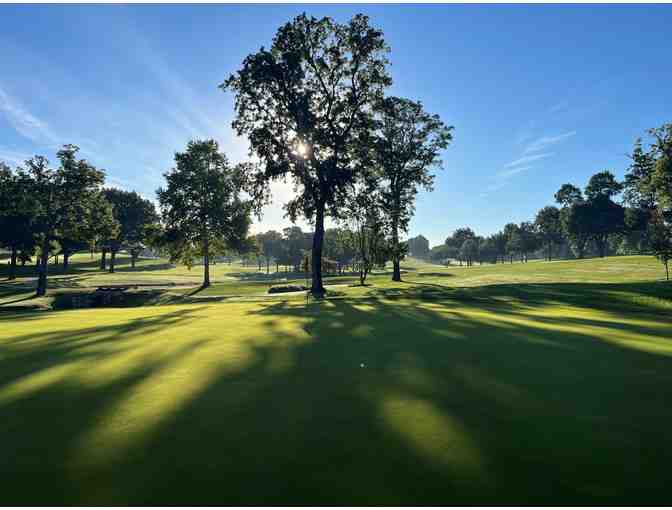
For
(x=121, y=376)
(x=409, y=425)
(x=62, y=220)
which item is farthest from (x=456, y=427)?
(x=62, y=220)

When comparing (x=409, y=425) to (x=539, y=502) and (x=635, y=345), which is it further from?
(x=635, y=345)

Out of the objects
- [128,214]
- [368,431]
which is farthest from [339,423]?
[128,214]

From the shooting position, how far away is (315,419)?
4.61 meters

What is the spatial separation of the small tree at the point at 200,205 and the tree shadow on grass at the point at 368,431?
4868cm

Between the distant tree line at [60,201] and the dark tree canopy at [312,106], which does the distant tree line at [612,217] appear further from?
the distant tree line at [60,201]

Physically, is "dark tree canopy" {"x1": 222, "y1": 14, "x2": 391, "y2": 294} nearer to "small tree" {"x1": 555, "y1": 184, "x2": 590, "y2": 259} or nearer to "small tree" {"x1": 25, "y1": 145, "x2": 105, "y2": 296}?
"small tree" {"x1": 25, "y1": 145, "x2": 105, "y2": 296}

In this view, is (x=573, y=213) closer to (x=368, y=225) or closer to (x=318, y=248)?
(x=368, y=225)

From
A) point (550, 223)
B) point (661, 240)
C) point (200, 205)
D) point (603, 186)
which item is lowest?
point (661, 240)

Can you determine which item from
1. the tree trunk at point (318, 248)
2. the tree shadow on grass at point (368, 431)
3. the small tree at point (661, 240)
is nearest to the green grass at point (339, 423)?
the tree shadow on grass at point (368, 431)

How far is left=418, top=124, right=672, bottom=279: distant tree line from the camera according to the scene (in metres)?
41.2

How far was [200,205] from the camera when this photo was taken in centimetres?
5422

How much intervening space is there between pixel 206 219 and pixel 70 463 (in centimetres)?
5440

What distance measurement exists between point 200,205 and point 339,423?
54.9 m

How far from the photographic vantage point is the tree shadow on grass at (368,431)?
3.09 metres
